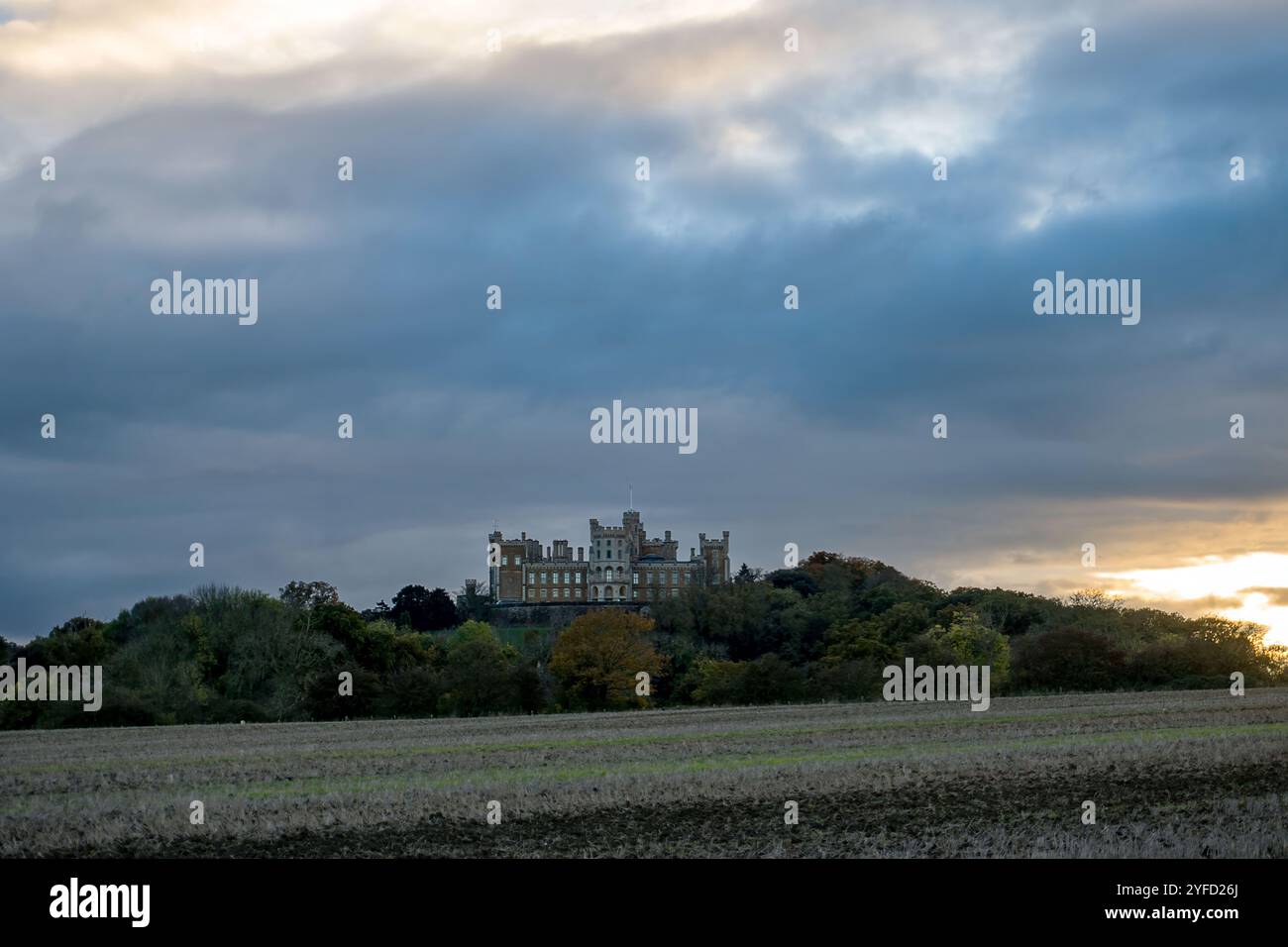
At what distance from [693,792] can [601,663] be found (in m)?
52.7

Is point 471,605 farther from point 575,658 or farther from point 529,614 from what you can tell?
point 575,658

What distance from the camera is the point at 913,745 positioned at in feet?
125

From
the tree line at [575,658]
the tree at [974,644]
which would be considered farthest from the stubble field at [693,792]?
the tree at [974,644]

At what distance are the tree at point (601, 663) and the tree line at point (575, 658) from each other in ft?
0.31

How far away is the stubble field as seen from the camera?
20672mm

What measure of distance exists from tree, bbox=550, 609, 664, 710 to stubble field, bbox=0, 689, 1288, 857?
1216 inches

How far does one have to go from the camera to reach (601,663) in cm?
7894

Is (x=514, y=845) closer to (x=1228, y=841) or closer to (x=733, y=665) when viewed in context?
(x=1228, y=841)

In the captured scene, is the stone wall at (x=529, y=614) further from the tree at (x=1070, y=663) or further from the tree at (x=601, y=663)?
the tree at (x=1070, y=663)

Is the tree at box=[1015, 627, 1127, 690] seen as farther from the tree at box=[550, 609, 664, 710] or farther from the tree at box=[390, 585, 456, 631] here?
the tree at box=[390, 585, 456, 631]

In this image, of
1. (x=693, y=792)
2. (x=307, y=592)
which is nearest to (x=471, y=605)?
(x=307, y=592)

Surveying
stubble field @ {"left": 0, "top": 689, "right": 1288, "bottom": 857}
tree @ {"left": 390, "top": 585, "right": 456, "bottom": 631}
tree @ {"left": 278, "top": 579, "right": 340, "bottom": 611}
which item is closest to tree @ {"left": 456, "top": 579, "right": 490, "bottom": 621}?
tree @ {"left": 390, "top": 585, "right": 456, "bottom": 631}

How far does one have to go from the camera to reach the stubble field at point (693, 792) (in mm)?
20672
